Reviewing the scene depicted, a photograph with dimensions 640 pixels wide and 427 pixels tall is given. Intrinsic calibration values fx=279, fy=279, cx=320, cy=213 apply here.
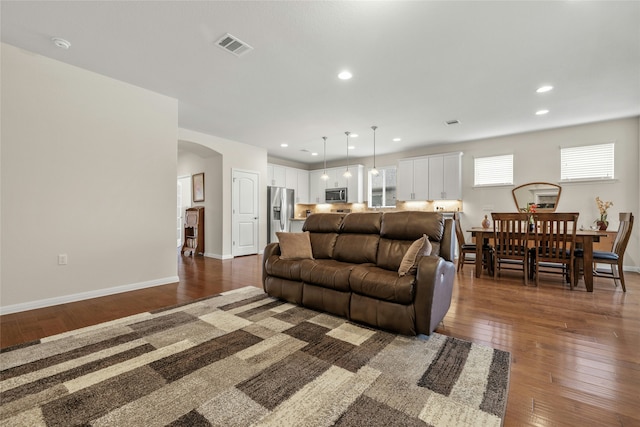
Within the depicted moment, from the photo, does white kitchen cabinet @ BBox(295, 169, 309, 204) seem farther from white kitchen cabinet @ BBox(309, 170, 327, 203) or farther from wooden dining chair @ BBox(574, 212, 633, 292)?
wooden dining chair @ BBox(574, 212, 633, 292)

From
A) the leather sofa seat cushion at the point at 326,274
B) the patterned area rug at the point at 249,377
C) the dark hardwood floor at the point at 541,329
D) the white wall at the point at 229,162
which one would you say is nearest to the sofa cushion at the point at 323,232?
the leather sofa seat cushion at the point at 326,274

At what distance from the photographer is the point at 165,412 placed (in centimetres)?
136

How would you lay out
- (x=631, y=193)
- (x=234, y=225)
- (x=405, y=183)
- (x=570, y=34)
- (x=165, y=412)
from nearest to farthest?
(x=165, y=412), (x=570, y=34), (x=631, y=193), (x=234, y=225), (x=405, y=183)

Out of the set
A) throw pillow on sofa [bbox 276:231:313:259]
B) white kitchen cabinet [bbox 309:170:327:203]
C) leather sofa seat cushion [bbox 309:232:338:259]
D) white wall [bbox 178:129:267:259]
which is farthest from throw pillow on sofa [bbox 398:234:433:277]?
white kitchen cabinet [bbox 309:170:327:203]

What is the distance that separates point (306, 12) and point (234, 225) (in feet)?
16.1

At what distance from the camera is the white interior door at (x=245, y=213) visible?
6.40 meters

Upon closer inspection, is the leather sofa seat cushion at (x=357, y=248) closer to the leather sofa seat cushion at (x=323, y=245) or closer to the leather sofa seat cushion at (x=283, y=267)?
the leather sofa seat cushion at (x=323, y=245)

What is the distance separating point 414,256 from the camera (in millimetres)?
2400

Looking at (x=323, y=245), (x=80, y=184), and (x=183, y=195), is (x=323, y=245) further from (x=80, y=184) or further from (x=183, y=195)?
(x=183, y=195)

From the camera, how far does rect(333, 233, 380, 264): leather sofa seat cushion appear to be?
298 cm

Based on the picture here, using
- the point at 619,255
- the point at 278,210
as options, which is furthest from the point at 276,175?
the point at 619,255

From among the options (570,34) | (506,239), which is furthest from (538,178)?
(570,34)

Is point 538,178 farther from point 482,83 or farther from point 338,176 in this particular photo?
point 338,176

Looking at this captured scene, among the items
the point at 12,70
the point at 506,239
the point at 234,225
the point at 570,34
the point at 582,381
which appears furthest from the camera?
the point at 234,225
